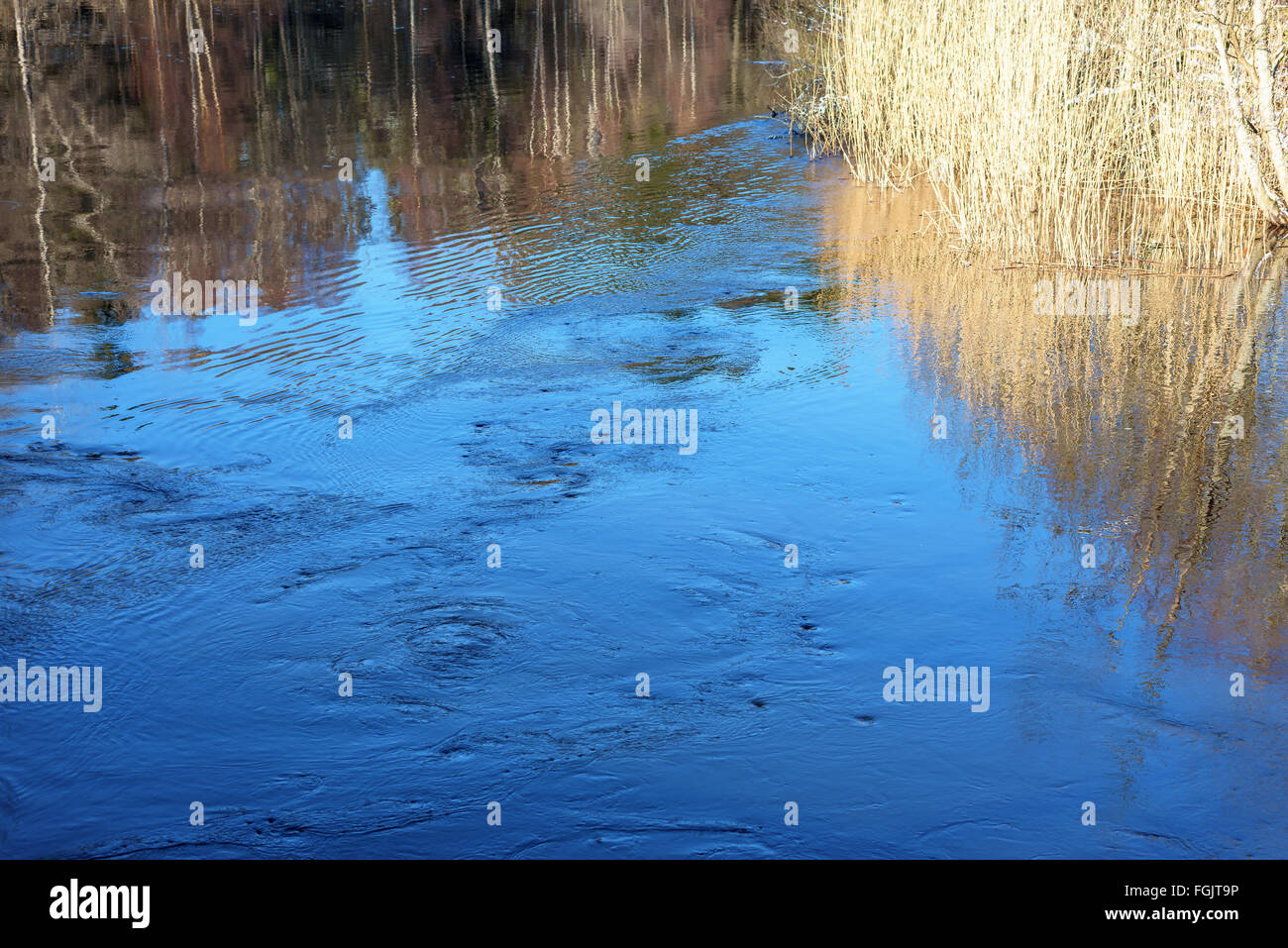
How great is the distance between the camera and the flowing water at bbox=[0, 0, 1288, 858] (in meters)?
3.92

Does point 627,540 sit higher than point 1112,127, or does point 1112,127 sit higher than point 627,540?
point 1112,127

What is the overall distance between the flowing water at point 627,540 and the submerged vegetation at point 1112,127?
0.45 metres

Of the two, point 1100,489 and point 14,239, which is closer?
point 1100,489

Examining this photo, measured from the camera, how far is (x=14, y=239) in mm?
10898

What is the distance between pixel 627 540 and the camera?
18.3 ft

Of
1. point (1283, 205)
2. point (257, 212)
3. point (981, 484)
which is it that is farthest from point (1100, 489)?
point (257, 212)

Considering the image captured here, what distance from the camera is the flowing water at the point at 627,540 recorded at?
3.92m

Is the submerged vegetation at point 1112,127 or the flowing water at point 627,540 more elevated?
the submerged vegetation at point 1112,127

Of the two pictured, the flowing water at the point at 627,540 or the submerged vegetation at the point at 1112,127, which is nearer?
the flowing water at the point at 627,540

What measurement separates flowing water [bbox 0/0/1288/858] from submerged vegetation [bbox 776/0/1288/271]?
45 cm

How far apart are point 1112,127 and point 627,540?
6.72m

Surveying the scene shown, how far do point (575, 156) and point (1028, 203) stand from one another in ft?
20.3

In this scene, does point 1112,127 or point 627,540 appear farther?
point 1112,127
